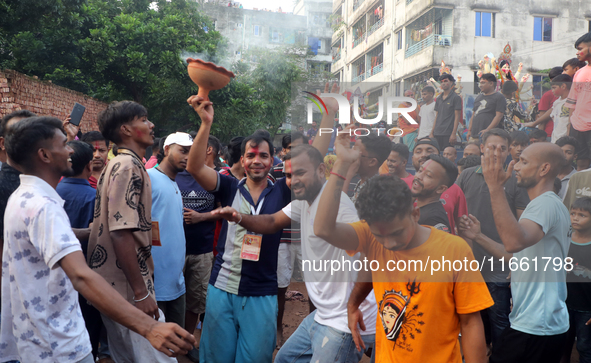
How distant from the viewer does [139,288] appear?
7.19 ft

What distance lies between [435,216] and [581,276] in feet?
3.62

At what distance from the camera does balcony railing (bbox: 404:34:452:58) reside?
114 inches

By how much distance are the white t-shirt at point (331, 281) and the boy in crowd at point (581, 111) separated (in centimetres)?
131

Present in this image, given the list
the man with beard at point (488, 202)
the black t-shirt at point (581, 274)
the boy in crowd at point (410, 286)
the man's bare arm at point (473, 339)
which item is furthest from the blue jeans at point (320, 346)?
the black t-shirt at point (581, 274)

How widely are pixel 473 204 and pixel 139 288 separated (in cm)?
176

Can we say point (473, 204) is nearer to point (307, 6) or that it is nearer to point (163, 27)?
point (163, 27)

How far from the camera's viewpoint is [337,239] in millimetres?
2051

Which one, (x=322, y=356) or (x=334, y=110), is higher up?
(x=334, y=110)

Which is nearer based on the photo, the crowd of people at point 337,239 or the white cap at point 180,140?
the crowd of people at point 337,239

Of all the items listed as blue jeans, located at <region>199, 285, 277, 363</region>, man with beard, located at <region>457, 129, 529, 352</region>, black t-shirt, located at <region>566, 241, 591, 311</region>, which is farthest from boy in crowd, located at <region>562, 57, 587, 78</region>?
blue jeans, located at <region>199, 285, 277, 363</region>

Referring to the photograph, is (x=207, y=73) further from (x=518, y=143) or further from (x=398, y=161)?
(x=518, y=143)

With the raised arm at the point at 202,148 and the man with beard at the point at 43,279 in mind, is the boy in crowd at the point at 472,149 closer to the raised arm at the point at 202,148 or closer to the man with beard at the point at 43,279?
the raised arm at the point at 202,148

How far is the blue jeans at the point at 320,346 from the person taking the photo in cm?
222

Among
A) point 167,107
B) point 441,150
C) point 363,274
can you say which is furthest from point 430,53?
point 167,107
